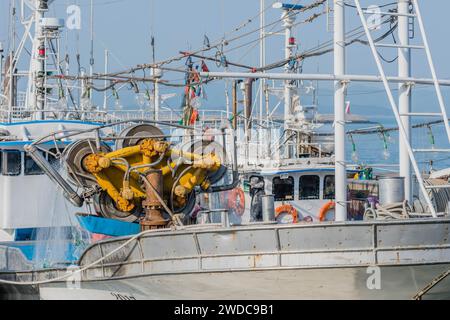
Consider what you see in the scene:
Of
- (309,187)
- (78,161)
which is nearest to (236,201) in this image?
(309,187)

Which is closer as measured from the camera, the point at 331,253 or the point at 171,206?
the point at 331,253

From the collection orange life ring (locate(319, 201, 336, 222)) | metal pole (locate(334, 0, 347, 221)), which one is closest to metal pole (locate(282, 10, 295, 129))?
orange life ring (locate(319, 201, 336, 222))

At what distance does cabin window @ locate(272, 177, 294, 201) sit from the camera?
69.9 feet

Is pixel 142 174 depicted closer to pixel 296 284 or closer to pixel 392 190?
pixel 296 284

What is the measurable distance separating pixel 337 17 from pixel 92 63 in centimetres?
1631

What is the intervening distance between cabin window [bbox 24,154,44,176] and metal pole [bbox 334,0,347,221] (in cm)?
822

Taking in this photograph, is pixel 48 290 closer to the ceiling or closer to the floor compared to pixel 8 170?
closer to the floor

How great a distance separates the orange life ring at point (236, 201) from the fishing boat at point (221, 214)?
34mm

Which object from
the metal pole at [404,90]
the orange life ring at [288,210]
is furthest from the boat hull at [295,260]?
the orange life ring at [288,210]

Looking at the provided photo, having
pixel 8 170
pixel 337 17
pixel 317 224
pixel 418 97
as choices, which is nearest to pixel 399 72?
pixel 337 17

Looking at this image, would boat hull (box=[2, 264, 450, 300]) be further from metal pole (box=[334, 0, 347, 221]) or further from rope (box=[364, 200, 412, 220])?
metal pole (box=[334, 0, 347, 221])

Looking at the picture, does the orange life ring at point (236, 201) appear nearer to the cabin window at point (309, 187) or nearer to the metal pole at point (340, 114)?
the cabin window at point (309, 187)

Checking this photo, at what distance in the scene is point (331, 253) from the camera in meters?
13.5

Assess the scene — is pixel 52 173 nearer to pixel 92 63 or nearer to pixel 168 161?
pixel 168 161
